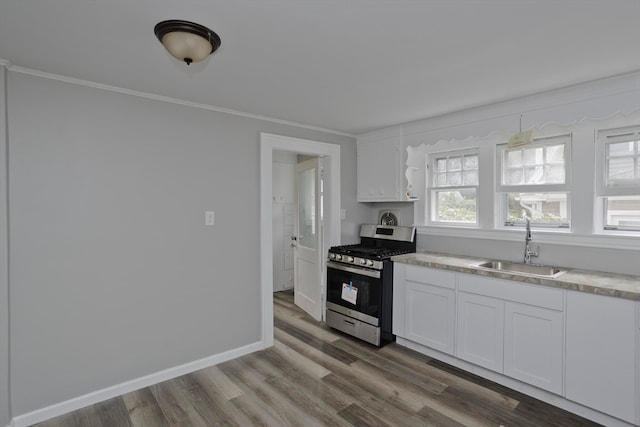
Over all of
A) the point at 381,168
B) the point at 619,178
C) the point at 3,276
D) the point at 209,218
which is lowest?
the point at 3,276

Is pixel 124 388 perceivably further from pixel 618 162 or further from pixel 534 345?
pixel 618 162

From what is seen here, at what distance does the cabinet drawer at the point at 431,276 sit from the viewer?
Answer: 2904 millimetres

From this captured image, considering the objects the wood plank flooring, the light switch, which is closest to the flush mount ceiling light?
the light switch

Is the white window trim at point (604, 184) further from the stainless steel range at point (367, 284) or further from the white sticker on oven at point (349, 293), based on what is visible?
the white sticker on oven at point (349, 293)

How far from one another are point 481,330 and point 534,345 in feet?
1.24

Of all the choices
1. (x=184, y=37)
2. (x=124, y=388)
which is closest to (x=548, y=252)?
(x=184, y=37)

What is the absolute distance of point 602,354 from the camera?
6.97 feet

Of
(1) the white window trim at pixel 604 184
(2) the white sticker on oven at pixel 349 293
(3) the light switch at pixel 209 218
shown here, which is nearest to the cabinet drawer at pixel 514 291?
(1) the white window trim at pixel 604 184

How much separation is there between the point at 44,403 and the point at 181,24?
8.41 feet

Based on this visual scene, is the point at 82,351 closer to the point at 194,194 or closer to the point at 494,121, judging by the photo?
the point at 194,194

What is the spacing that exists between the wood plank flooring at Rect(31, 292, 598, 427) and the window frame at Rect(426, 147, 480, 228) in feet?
4.61

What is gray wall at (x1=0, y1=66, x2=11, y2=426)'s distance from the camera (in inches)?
81.8

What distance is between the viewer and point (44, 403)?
227 centimetres

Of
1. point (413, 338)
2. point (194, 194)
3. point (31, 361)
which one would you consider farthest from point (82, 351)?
point (413, 338)
